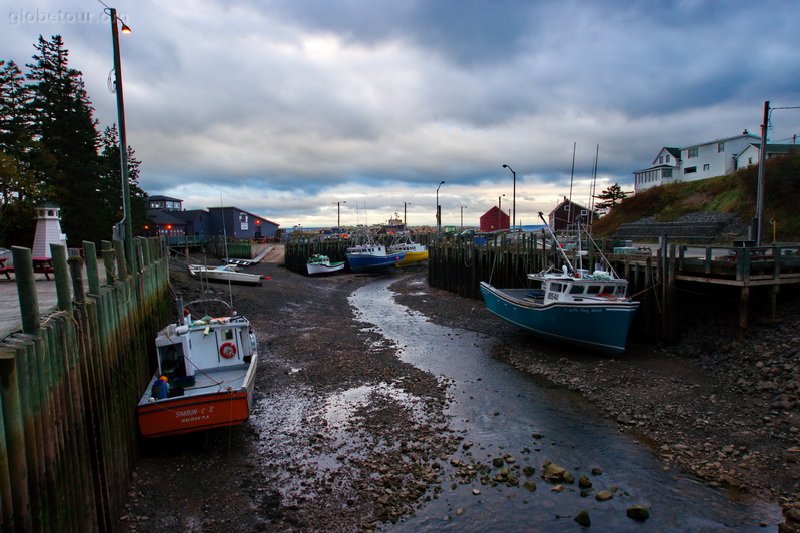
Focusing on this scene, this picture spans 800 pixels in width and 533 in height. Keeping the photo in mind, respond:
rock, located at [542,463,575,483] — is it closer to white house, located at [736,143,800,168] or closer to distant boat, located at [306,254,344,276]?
distant boat, located at [306,254,344,276]

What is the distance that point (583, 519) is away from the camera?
8.04 metres

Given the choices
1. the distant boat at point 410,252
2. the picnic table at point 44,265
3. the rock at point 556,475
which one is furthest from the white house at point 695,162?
the picnic table at point 44,265

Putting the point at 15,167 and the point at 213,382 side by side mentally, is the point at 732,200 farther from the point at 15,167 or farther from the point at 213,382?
the point at 15,167

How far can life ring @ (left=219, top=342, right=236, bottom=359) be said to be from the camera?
12.9m

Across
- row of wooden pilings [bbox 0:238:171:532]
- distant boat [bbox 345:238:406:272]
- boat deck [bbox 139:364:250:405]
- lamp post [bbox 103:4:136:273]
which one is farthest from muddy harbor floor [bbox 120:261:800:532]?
distant boat [bbox 345:238:406:272]

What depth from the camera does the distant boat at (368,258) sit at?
180 ft

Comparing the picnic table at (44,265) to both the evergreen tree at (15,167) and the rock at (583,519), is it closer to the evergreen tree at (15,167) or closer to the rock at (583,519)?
the evergreen tree at (15,167)

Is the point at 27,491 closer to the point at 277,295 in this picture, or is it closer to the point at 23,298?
the point at 23,298

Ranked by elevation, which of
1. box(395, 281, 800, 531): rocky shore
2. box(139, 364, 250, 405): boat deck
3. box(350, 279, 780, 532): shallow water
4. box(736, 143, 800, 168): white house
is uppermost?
box(736, 143, 800, 168): white house

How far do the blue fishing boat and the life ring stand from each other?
11.8 m

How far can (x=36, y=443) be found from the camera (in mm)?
5281

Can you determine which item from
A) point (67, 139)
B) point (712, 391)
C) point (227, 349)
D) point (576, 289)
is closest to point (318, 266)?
point (67, 139)

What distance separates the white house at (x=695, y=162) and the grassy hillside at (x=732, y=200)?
7.20 metres

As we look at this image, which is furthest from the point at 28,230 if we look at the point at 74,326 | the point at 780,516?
the point at 780,516
